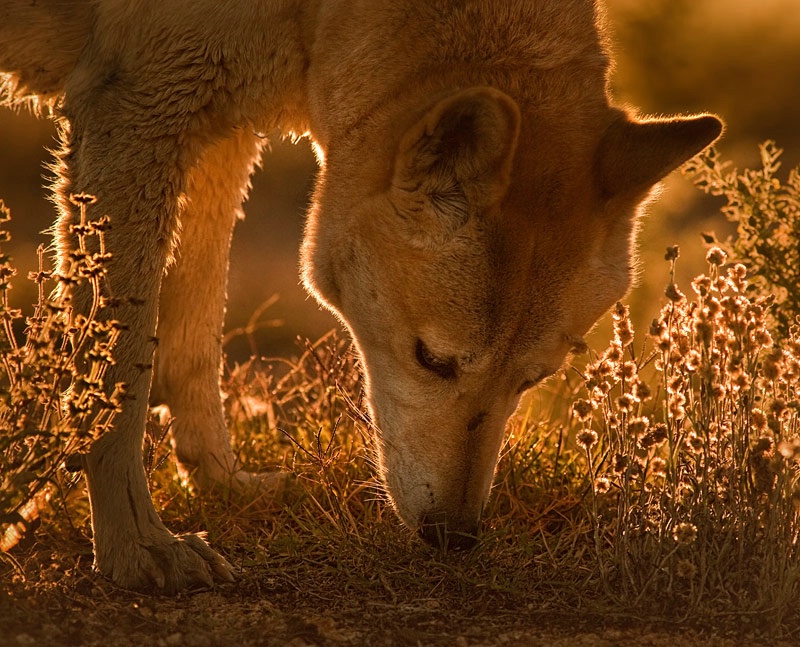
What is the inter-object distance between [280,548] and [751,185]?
102 inches

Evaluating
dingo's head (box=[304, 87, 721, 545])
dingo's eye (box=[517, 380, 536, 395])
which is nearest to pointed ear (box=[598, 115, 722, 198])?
dingo's head (box=[304, 87, 721, 545])

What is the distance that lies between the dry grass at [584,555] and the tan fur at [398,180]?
0.19 m

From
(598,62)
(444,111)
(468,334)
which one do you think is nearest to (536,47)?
(598,62)

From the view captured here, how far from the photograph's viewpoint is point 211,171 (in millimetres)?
4801

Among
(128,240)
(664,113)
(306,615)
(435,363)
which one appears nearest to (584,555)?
(435,363)

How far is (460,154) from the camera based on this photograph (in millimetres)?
3492

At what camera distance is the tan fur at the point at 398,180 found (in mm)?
3564

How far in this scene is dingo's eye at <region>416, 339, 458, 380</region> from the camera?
3.66m

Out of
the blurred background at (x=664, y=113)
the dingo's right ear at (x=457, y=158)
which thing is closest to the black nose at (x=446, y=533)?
the dingo's right ear at (x=457, y=158)

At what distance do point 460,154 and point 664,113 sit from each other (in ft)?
15.6

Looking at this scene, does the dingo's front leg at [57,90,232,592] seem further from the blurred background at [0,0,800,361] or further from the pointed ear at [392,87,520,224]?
the blurred background at [0,0,800,361]

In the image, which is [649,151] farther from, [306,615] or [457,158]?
[306,615]

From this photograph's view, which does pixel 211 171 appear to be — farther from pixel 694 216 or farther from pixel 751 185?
pixel 694 216

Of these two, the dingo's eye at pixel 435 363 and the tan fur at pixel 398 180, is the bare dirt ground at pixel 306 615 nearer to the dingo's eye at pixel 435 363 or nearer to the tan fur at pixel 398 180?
the tan fur at pixel 398 180
